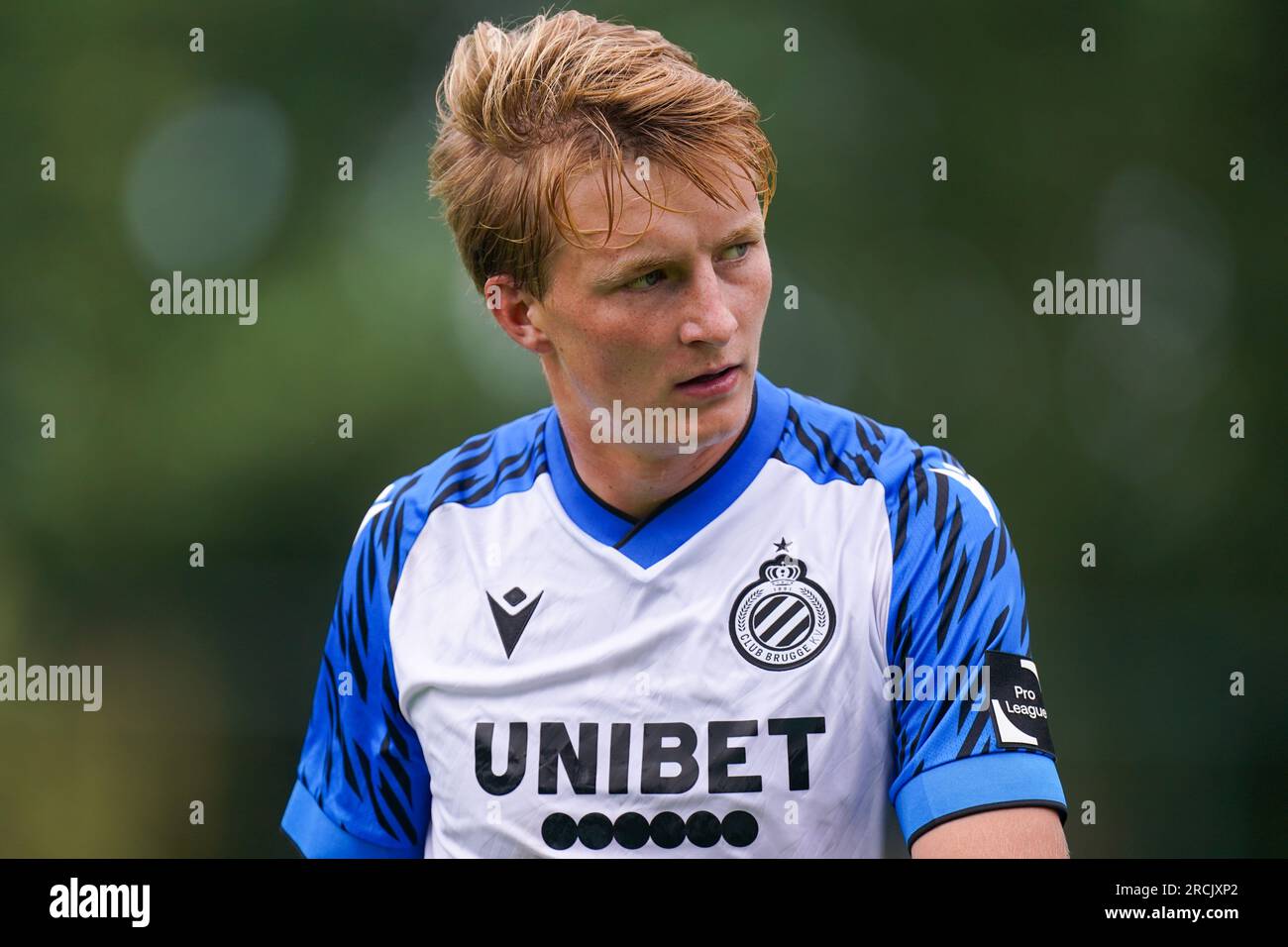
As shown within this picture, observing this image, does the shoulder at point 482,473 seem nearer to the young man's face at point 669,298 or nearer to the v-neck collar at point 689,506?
the v-neck collar at point 689,506

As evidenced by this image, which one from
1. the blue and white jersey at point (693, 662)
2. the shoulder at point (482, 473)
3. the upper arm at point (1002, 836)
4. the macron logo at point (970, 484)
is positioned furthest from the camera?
the shoulder at point (482, 473)

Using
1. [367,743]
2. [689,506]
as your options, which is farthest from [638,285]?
[367,743]

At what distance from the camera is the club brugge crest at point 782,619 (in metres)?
2.27

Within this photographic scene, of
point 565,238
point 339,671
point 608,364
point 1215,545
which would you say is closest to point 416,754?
point 339,671

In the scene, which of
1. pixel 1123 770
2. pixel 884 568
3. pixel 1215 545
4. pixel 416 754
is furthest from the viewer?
pixel 1215 545

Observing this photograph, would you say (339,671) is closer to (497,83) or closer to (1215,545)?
(497,83)

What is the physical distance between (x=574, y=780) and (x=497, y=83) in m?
1.22

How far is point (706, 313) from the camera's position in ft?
7.28

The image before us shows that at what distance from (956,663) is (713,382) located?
1.99 ft

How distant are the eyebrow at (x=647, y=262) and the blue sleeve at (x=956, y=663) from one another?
0.48 m

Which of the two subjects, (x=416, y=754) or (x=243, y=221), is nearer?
(x=416, y=754)

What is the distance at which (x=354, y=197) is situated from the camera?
18.7ft

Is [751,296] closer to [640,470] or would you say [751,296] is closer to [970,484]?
[640,470]

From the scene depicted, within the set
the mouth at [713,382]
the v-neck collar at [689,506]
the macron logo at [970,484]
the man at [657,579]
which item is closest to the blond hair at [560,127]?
the man at [657,579]
